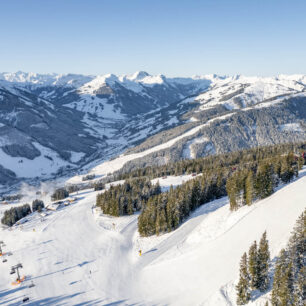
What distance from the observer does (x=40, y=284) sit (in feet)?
184

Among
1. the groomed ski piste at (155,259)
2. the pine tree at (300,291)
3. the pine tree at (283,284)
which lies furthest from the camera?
the groomed ski piste at (155,259)

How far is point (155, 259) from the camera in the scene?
60875 mm

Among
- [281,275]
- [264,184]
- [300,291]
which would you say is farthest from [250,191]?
[300,291]

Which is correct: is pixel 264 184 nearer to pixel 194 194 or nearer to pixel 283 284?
pixel 194 194

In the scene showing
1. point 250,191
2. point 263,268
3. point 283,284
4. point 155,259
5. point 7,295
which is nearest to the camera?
point 283,284

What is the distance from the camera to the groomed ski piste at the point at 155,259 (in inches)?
1897

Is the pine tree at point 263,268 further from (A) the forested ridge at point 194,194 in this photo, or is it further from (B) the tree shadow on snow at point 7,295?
(B) the tree shadow on snow at point 7,295

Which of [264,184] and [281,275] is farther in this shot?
[264,184]

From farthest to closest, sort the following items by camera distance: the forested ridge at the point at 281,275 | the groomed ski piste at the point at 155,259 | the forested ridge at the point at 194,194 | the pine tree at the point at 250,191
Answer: the forested ridge at the point at 194,194 → the pine tree at the point at 250,191 → the groomed ski piste at the point at 155,259 → the forested ridge at the point at 281,275

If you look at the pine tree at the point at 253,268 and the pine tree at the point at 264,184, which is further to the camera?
the pine tree at the point at 264,184

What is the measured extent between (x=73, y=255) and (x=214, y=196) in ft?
160

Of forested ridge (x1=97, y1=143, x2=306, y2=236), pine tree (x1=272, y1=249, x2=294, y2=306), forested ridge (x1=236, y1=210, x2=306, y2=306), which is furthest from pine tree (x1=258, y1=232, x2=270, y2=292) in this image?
forested ridge (x1=97, y1=143, x2=306, y2=236)

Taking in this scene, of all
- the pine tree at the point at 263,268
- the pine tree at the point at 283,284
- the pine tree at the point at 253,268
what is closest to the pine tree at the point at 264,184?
the pine tree at the point at 263,268

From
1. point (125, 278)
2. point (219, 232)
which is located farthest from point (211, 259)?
point (125, 278)
